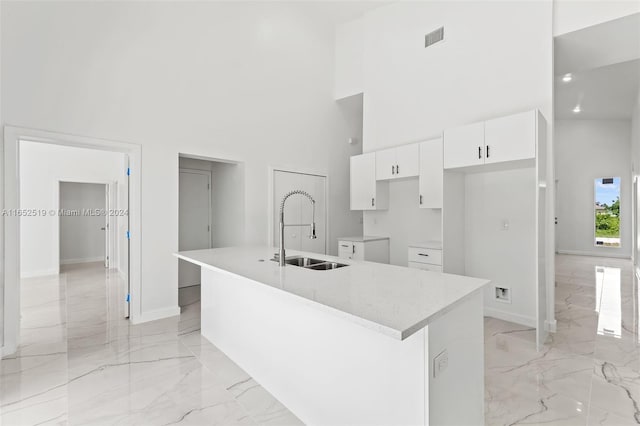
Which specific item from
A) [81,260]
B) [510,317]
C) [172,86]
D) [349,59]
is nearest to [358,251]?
[510,317]

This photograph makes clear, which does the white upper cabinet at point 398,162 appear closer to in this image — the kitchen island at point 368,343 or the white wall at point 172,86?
the white wall at point 172,86

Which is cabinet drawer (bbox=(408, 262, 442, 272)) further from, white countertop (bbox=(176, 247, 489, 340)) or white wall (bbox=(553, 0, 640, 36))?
white wall (bbox=(553, 0, 640, 36))

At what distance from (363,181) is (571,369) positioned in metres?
3.15

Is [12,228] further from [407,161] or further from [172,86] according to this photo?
[407,161]

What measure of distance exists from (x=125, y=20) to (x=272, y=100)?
1990 millimetres

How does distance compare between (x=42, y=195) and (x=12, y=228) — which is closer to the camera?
(x=12, y=228)

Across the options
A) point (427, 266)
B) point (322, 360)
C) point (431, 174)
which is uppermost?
point (431, 174)

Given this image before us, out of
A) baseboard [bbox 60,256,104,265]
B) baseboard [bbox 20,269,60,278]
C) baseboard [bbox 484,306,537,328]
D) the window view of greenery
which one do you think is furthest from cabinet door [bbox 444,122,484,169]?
baseboard [bbox 60,256,104,265]

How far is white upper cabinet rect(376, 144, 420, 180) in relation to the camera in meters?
4.04

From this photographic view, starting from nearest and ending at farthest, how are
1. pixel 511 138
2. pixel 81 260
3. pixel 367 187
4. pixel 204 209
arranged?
pixel 511 138 < pixel 367 187 < pixel 204 209 < pixel 81 260

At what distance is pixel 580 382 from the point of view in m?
2.20

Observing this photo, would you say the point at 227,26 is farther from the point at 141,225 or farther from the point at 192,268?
the point at 192,268

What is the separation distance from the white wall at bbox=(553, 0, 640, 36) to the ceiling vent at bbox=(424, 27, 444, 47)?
1.22 meters

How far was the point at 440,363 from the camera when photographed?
4.27ft
